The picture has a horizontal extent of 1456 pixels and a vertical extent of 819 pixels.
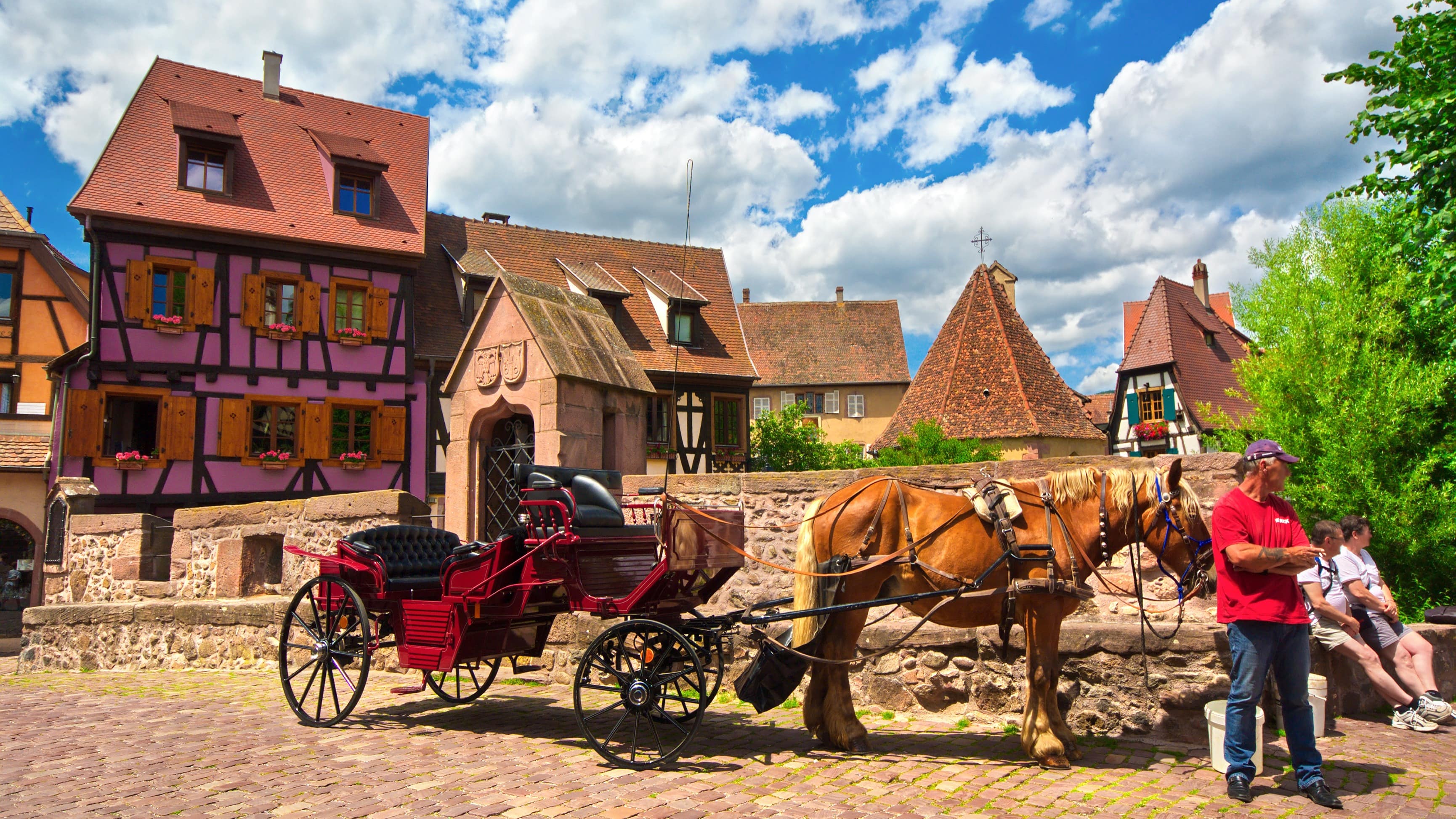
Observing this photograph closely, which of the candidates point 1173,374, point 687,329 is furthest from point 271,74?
point 1173,374

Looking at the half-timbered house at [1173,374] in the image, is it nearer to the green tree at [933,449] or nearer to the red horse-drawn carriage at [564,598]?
the green tree at [933,449]

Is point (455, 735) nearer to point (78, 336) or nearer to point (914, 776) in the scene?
point (914, 776)

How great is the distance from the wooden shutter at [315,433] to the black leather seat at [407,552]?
1576cm

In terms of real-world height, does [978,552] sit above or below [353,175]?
below

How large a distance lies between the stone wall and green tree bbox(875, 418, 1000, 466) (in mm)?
14749

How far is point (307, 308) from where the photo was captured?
21953 mm

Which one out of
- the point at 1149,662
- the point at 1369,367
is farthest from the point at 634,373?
the point at 1369,367

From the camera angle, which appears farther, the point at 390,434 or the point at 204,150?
the point at 390,434

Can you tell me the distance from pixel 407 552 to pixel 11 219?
883 inches

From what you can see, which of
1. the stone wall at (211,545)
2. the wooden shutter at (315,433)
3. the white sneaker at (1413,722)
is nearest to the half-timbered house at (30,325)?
the wooden shutter at (315,433)

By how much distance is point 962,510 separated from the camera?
575 cm

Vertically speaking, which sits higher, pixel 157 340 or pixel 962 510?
pixel 157 340

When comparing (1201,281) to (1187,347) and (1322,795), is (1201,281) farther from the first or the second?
(1322,795)

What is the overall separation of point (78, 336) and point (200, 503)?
6.20m
